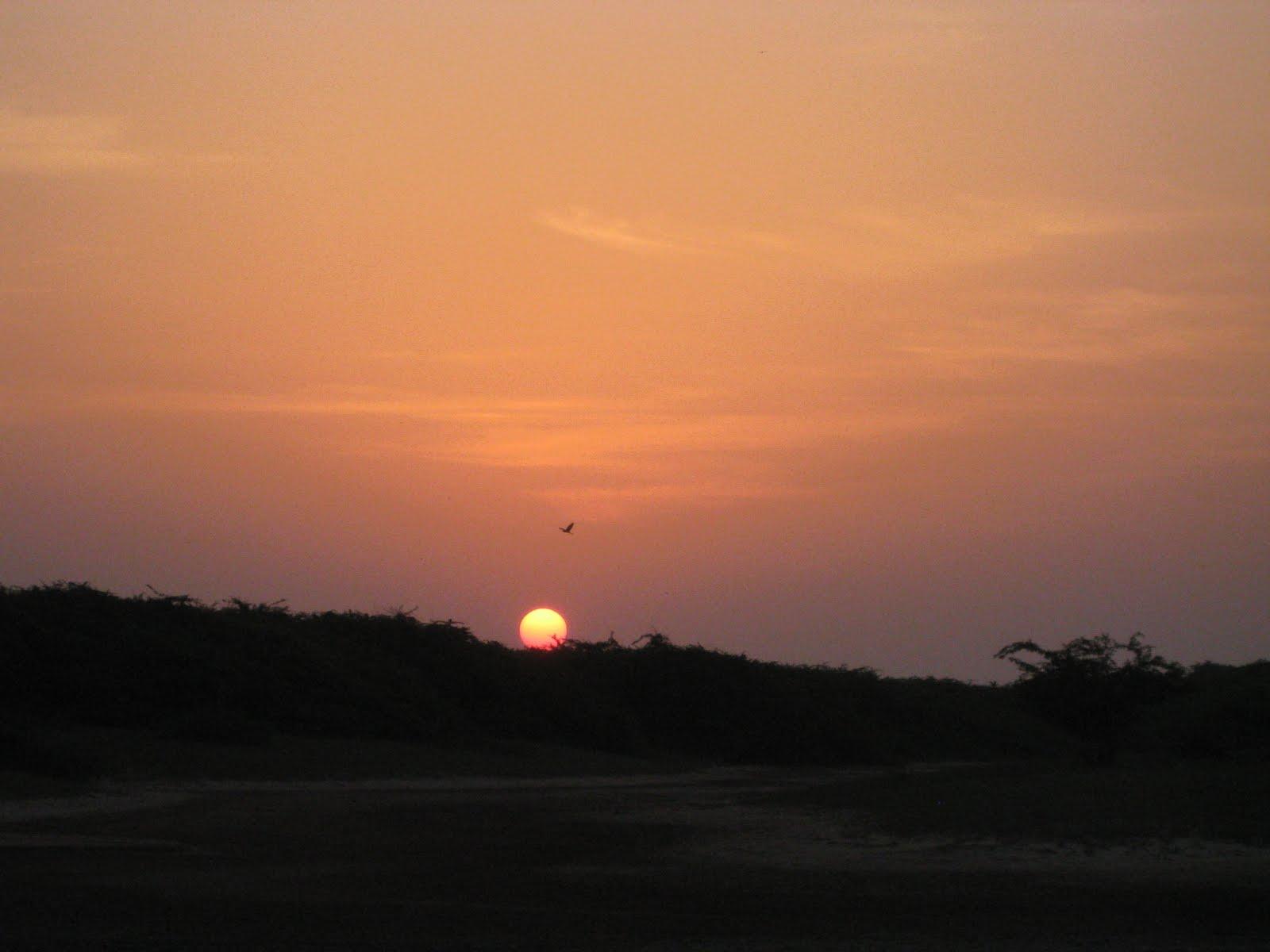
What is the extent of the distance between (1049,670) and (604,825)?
60.2 ft

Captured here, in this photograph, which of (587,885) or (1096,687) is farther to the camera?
(1096,687)

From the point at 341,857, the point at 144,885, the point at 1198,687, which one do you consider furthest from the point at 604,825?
the point at 1198,687

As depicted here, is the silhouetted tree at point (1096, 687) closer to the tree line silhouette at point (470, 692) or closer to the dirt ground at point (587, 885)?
the tree line silhouette at point (470, 692)

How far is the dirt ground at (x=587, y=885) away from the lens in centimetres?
1146

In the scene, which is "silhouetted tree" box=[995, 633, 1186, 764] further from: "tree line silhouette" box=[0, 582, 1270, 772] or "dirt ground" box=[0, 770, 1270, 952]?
"dirt ground" box=[0, 770, 1270, 952]

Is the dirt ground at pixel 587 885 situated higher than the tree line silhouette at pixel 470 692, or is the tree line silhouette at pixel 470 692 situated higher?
the tree line silhouette at pixel 470 692

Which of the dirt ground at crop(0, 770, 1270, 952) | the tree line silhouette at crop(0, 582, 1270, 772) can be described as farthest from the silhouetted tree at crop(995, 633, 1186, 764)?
the dirt ground at crop(0, 770, 1270, 952)

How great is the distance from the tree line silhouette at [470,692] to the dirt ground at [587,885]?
9242mm

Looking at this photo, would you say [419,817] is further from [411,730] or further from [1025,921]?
[411,730]

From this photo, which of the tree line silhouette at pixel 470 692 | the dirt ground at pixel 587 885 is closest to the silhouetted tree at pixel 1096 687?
the tree line silhouette at pixel 470 692

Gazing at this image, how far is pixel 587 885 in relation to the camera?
47.1 ft

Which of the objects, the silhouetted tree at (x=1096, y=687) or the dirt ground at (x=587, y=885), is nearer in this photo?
the dirt ground at (x=587, y=885)

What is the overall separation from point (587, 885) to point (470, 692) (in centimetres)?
2773

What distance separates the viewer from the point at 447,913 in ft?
41.1
